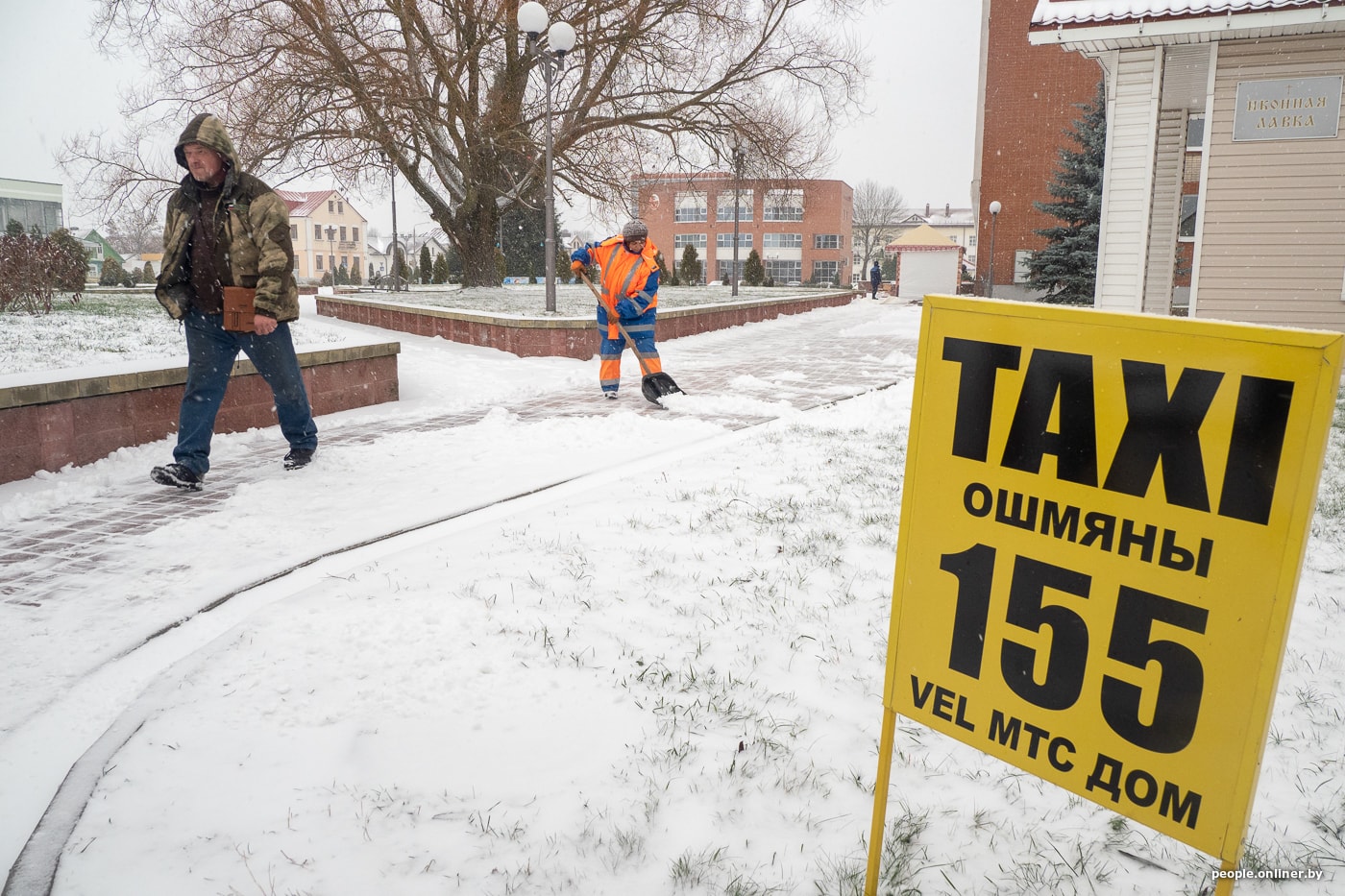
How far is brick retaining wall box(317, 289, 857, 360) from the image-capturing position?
11.1 meters

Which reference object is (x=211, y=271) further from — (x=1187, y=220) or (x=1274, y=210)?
(x=1187, y=220)

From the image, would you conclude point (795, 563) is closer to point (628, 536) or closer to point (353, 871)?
point (628, 536)

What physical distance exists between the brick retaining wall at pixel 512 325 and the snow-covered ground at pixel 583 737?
6.65 m

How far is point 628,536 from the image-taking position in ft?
13.9

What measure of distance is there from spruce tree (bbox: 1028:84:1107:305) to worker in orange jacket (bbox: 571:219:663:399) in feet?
54.3

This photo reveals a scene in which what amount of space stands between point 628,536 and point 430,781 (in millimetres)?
2052

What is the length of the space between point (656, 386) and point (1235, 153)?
7.65 m

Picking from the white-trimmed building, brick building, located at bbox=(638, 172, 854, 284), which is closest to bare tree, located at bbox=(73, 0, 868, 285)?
the white-trimmed building

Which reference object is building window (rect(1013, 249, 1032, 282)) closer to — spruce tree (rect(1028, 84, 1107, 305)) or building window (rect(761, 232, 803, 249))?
spruce tree (rect(1028, 84, 1107, 305))

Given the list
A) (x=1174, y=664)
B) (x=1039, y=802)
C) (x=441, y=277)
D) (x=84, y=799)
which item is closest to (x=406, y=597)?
(x=84, y=799)

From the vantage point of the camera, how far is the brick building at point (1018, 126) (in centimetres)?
3144

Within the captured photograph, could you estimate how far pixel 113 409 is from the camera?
5.62 metres

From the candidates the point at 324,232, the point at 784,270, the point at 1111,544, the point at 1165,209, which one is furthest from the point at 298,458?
the point at 324,232

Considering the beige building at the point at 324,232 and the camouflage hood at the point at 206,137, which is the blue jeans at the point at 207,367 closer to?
the camouflage hood at the point at 206,137
